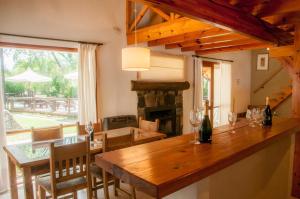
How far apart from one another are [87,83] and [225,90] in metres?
4.57

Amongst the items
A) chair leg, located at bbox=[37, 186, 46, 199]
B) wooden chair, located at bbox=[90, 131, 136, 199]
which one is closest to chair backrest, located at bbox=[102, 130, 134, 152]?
wooden chair, located at bbox=[90, 131, 136, 199]

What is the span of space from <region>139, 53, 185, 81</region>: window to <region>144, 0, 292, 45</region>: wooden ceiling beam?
2.42 meters

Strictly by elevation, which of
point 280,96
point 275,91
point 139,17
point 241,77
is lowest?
point 280,96

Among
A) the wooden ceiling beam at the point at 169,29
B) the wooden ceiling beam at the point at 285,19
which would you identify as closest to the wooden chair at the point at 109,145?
the wooden ceiling beam at the point at 169,29

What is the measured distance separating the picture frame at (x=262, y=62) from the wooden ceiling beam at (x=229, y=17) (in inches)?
184

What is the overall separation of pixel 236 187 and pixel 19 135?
3407 mm

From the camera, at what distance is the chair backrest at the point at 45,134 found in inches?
117

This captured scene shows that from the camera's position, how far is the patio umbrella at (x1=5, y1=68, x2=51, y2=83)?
361 cm

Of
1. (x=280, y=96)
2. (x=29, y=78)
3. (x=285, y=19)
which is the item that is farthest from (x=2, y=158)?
(x=280, y=96)

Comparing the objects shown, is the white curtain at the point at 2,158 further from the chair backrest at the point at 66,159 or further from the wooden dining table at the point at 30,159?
the chair backrest at the point at 66,159

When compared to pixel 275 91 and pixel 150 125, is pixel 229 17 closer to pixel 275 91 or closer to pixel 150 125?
pixel 150 125

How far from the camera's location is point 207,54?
19.8 ft

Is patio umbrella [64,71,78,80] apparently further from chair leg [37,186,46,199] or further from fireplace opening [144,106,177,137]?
chair leg [37,186,46,199]

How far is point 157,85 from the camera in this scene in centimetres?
495
